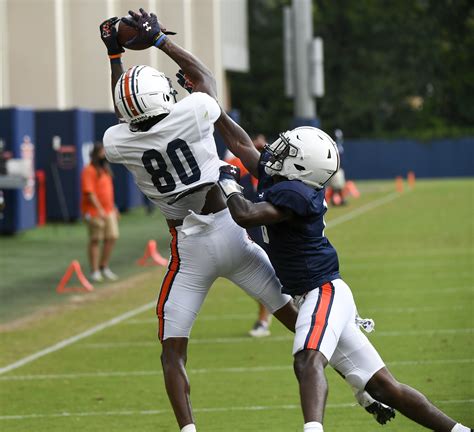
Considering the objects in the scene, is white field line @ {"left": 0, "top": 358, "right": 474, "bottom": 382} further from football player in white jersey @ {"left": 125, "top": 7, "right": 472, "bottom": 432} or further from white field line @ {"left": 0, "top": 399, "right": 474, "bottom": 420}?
football player in white jersey @ {"left": 125, "top": 7, "right": 472, "bottom": 432}

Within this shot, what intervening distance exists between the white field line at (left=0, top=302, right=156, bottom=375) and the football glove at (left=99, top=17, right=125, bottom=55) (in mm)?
4125

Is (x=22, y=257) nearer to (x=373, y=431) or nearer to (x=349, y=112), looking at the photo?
(x=373, y=431)

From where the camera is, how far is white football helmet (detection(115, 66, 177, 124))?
6.61m

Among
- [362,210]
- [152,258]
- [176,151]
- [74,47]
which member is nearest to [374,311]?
[176,151]

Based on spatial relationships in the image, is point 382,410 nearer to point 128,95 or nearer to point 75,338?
point 128,95

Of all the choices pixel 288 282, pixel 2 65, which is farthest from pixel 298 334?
pixel 2 65

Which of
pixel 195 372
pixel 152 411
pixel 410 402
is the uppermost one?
pixel 410 402

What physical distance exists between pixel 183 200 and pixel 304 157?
0.88 m

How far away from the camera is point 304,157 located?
6.39m

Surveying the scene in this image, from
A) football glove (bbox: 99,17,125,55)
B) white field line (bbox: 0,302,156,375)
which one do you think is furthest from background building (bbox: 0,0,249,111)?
football glove (bbox: 99,17,125,55)

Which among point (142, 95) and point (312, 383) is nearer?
point (312, 383)

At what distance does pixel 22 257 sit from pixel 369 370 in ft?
48.7

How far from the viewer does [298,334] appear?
6.27m

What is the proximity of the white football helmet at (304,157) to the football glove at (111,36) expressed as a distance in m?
1.31
